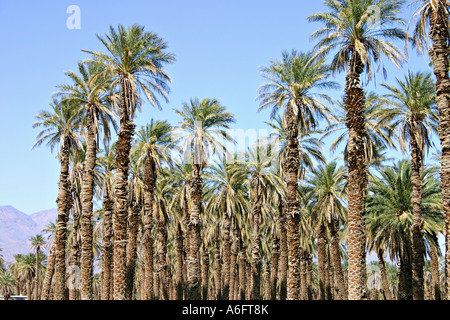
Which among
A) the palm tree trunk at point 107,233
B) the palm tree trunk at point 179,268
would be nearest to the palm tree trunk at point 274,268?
the palm tree trunk at point 179,268

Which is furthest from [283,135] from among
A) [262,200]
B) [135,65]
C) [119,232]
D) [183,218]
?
[119,232]

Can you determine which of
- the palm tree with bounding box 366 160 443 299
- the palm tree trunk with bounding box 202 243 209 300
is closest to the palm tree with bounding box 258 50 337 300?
the palm tree with bounding box 366 160 443 299

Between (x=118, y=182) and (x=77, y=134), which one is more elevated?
(x=77, y=134)

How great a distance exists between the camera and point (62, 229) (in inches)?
1252

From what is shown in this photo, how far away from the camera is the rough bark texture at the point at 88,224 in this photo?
2898cm

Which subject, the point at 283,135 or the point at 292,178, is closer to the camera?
the point at 292,178

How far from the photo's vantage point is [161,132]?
1641 inches

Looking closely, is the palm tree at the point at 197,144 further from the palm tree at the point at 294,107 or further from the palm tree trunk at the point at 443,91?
the palm tree trunk at the point at 443,91

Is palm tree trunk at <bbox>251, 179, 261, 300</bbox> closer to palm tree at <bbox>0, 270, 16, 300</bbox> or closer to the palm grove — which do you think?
the palm grove

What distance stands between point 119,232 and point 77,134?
34.5 feet

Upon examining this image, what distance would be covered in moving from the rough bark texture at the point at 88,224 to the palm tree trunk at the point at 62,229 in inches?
88.6

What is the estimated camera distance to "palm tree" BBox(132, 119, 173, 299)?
130 feet

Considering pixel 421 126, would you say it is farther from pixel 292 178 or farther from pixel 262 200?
pixel 262 200

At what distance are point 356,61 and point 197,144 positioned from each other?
49.5 ft
